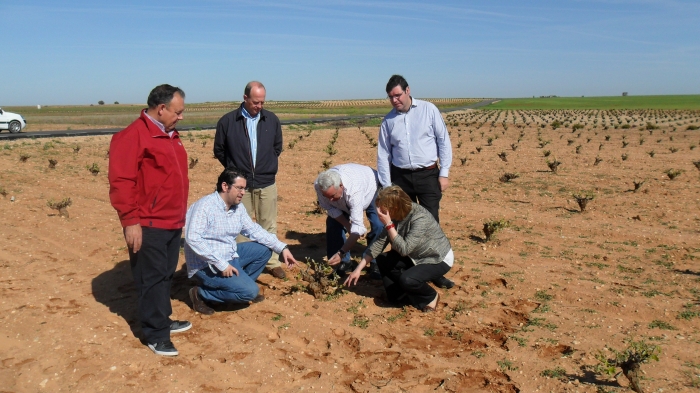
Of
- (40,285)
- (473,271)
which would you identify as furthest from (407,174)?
(40,285)

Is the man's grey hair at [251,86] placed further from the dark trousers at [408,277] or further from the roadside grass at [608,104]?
the roadside grass at [608,104]

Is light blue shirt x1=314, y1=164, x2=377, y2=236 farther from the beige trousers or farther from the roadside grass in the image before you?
the roadside grass

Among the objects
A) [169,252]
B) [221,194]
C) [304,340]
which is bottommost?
[304,340]

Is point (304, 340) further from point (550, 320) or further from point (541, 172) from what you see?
point (541, 172)

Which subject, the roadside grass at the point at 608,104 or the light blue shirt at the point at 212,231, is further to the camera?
the roadside grass at the point at 608,104

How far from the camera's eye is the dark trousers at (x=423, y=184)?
17.6 feet

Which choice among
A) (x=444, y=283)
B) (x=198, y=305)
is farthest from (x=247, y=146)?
(x=444, y=283)

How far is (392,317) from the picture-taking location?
4648mm

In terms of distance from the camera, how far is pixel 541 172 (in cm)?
1312

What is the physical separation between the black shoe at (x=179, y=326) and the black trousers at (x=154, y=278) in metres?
0.30

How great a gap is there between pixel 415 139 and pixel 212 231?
6.86ft

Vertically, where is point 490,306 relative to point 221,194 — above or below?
below

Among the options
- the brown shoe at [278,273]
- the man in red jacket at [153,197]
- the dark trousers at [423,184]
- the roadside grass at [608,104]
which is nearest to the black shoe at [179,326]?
the man in red jacket at [153,197]

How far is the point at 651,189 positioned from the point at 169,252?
9404 millimetres
